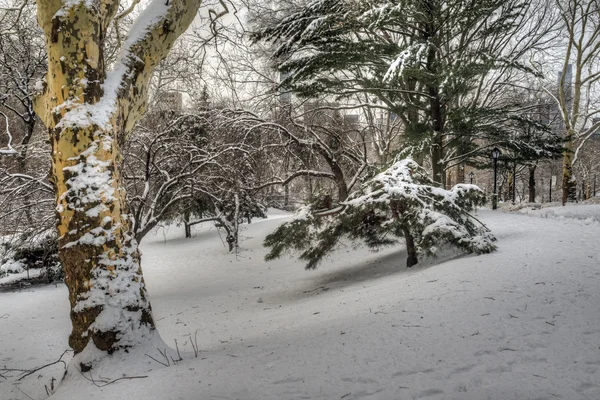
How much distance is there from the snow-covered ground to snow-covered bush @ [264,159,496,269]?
0.47 meters

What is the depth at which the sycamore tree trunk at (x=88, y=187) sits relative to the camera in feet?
12.1

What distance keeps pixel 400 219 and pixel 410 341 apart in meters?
3.74

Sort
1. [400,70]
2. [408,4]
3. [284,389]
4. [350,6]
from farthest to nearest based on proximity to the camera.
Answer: [350,6]
[408,4]
[400,70]
[284,389]

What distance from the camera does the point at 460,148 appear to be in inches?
486

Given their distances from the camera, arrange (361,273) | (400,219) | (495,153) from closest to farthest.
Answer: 1. (400,219)
2. (361,273)
3. (495,153)

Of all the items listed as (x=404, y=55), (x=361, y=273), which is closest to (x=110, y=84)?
(x=404, y=55)

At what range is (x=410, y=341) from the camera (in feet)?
11.1

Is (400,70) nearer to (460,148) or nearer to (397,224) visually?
(397,224)

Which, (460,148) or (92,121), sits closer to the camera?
(92,121)

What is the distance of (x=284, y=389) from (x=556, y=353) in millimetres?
2099

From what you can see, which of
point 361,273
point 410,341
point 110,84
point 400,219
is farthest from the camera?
point 361,273

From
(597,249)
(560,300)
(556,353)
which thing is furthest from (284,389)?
(597,249)

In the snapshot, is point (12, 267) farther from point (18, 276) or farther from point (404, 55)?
point (404, 55)

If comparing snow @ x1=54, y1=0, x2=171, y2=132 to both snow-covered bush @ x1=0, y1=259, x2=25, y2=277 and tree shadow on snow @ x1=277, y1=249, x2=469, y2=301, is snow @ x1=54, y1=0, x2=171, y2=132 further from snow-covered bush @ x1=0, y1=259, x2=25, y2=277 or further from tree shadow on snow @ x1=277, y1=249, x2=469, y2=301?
snow-covered bush @ x1=0, y1=259, x2=25, y2=277
